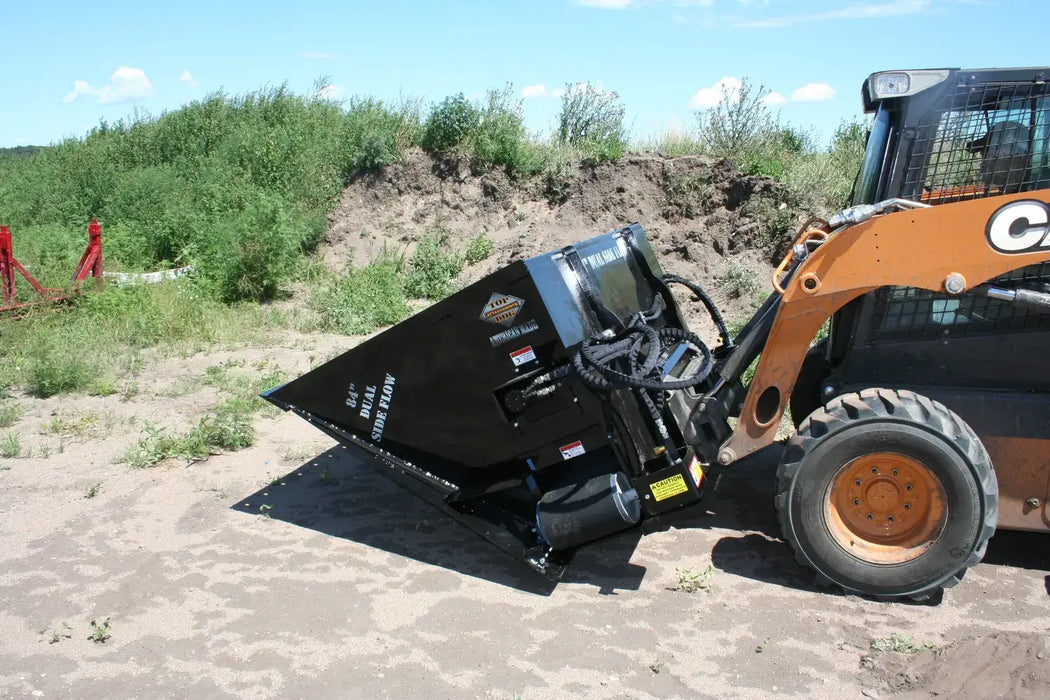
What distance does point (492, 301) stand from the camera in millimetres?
4406

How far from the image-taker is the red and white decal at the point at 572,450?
4465 mm

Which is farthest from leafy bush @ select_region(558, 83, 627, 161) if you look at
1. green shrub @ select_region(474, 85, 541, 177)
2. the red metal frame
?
the red metal frame

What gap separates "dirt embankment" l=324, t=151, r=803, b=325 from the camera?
11.3 meters

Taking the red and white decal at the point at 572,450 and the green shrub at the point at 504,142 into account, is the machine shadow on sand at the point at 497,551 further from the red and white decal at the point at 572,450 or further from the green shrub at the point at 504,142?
the green shrub at the point at 504,142

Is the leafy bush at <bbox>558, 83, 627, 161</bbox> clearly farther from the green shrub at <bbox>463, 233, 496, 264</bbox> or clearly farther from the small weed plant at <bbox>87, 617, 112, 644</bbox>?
the small weed plant at <bbox>87, 617, 112, 644</bbox>

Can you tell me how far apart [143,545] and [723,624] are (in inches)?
130

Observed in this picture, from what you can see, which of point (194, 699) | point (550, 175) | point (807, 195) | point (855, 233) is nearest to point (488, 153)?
point (550, 175)

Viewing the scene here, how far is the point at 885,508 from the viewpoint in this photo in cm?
430

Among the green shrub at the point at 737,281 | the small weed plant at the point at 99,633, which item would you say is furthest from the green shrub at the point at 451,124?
the small weed plant at the point at 99,633

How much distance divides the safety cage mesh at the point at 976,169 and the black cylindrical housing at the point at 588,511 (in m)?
1.64

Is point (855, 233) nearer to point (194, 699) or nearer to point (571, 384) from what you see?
point (571, 384)

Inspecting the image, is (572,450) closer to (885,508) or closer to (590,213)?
(885,508)

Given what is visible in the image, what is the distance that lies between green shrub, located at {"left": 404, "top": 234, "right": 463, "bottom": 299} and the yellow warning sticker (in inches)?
320

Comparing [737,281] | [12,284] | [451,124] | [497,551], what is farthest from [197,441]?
[451,124]
